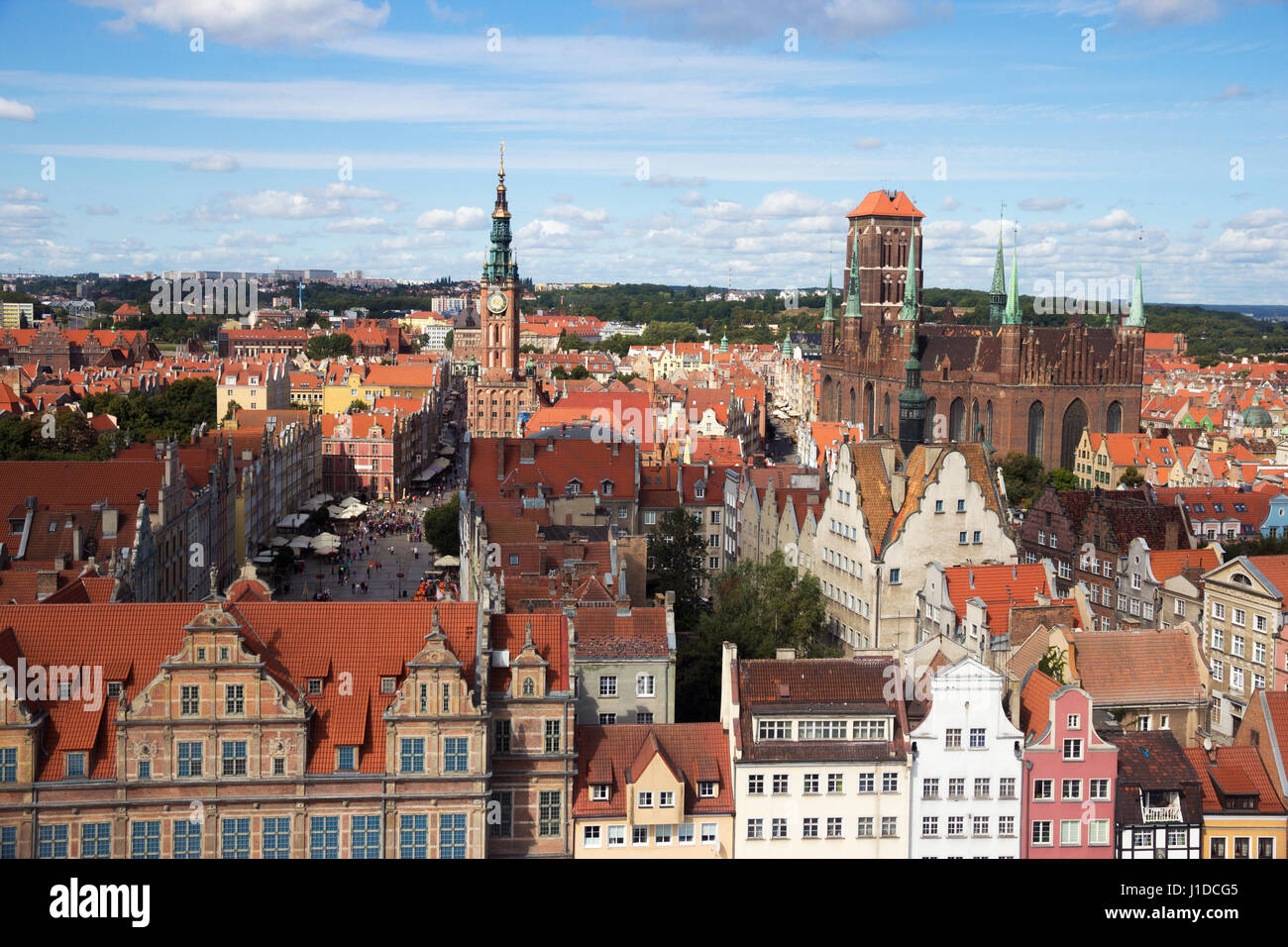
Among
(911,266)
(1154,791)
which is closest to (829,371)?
(911,266)

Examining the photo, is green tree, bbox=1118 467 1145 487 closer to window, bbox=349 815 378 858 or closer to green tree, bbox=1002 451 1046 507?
green tree, bbox=1002 451 1046 507

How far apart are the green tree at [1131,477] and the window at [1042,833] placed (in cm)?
7049

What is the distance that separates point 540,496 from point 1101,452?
59027 millimetres

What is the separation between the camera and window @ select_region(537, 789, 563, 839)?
30.8 meters

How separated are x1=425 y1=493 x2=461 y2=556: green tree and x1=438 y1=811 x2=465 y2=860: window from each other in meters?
44.7

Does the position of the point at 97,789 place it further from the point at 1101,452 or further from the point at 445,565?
the point at 1101,452

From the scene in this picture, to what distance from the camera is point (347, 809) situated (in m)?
28.9

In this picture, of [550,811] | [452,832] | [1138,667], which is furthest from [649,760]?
[1138,667]

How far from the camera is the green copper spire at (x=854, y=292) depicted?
143625 millimetres

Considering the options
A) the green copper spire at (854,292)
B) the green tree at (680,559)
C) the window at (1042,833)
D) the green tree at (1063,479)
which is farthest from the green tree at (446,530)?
the green copper spire at (854,292)

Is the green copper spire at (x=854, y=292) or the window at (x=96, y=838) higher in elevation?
the green copper spire at (x=854, y=292)

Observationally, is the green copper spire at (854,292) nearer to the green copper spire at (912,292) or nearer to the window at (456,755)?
the green copper spire at (912,292)

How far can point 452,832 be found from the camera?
2925 centimetres

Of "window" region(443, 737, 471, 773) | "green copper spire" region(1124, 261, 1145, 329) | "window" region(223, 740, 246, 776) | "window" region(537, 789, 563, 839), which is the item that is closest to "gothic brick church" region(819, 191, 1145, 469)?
"green copper spire" region(1124, 261, 1145, 329)
